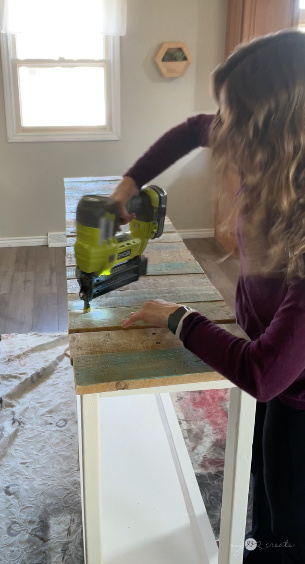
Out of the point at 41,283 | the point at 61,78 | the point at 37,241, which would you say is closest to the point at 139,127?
the point at 61,78

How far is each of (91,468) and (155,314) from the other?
1.15 feet

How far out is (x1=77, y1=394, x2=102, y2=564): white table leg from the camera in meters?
1.03

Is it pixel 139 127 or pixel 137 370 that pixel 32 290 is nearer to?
pixel 139 127

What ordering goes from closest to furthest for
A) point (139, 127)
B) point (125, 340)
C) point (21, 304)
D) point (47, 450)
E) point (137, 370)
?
point (137, 370) → point (125, 340) → point (47, 450) → point (21, 304) → point (139, 127)

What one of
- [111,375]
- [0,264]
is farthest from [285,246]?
[0,264]

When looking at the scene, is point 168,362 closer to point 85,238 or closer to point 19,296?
point 85,238

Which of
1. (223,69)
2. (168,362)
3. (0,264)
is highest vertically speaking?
(223,69)

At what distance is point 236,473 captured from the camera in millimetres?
1171

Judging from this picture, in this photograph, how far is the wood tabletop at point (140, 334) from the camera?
102 cm

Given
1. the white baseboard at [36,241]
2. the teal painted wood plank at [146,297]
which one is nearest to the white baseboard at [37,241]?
the white baseboard at [36,241]

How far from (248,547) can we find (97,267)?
882 millimetres

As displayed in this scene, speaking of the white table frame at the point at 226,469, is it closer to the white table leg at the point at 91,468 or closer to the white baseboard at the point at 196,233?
the white table leg at the point at 91,468

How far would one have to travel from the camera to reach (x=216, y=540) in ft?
4.98

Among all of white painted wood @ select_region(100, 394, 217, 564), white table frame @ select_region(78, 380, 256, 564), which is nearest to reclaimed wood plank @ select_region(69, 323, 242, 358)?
white table frame @ select_region(78, 380, 256, 564)
